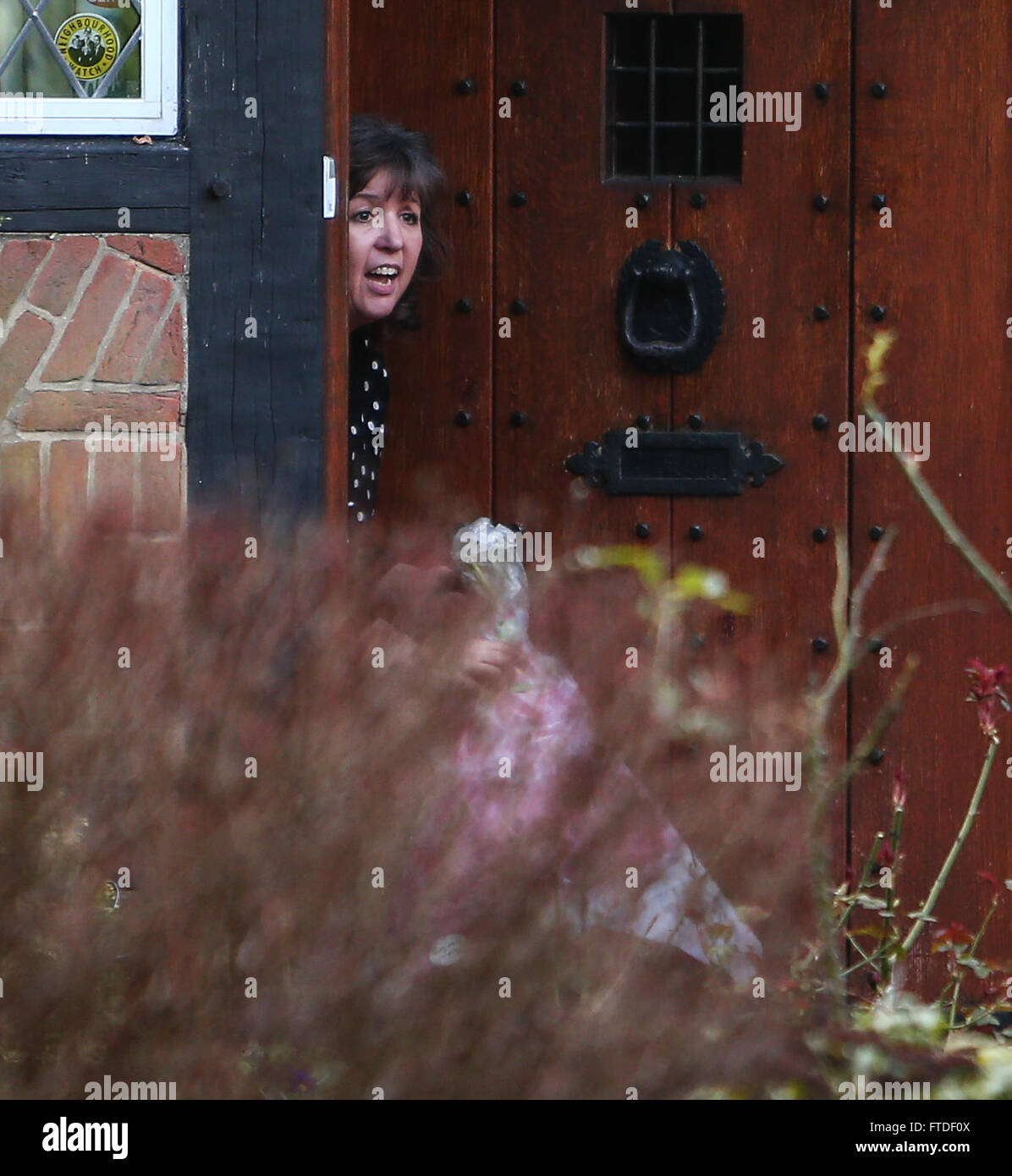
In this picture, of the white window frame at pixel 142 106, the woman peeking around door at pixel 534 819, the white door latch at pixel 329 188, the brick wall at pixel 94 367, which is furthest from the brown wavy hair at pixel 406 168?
the woman peeking around door at pixel 534 819

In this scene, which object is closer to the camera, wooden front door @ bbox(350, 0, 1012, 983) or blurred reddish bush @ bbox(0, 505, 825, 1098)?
blurred reddish bush @ bbox(0, 505, 825, 1098)

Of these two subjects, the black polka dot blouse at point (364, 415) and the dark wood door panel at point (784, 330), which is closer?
the black polka dot blouse at point (364, 415)

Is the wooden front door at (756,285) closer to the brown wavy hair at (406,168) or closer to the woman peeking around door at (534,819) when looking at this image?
the brown wavy hair at (406,168)

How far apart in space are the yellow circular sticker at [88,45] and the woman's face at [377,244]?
0.55 metres

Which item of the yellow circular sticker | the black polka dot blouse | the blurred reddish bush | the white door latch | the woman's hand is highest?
the yellow circular sticker

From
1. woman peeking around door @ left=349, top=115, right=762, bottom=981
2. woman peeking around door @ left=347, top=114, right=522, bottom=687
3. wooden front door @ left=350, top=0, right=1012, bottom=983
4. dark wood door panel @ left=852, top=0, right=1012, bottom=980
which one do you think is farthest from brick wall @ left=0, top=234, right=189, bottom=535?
dark wood door panel @ left=852, top=0, right=1012, bottom=980

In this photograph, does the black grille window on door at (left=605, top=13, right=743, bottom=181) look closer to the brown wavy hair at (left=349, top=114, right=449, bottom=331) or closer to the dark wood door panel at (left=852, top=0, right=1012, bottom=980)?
the dark wood door panel at (left=852, top=0, right=1012, bottom=980)

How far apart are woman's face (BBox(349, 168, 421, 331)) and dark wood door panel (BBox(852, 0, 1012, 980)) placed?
2.97ft

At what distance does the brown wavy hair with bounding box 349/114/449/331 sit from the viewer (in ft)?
10.3

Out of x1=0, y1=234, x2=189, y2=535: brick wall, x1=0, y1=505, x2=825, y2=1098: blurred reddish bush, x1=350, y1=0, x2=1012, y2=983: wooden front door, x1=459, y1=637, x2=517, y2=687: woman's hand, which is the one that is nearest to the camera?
x1=0, y1=505, x2=825, y2=1098: blurred reddish bush

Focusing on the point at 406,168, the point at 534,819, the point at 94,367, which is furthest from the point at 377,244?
the point at 534,819

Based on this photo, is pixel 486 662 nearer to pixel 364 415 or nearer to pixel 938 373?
pixel 364 415

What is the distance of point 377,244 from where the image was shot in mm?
3168

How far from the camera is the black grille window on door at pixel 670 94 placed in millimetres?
3363
